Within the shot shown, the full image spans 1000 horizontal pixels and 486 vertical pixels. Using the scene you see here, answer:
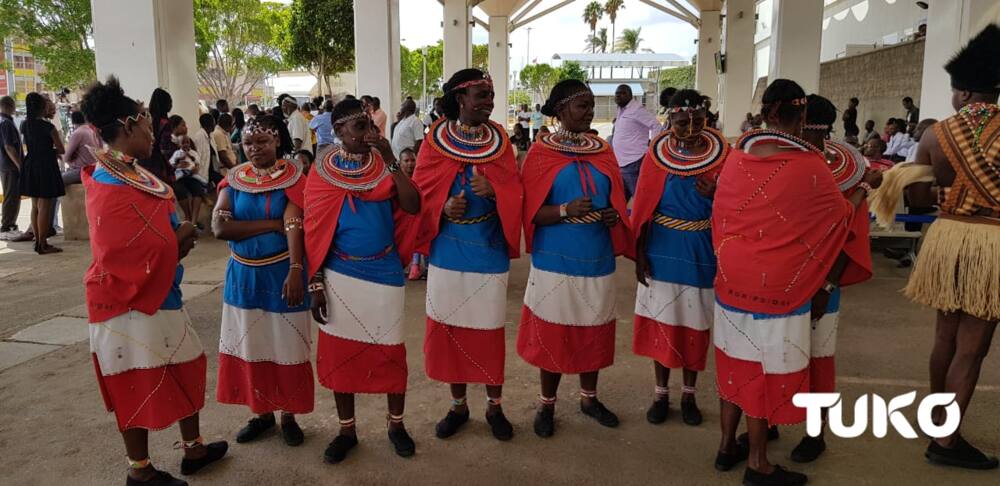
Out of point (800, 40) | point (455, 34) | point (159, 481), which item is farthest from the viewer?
point (455, 34)

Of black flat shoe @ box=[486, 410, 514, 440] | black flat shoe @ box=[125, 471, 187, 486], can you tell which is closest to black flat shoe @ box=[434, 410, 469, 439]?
black flat shoe @ box=[486, 410, 514, 440]

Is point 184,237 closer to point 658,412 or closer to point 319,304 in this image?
point 319,304

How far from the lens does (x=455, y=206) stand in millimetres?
3365

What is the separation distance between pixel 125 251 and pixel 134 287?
0.15m

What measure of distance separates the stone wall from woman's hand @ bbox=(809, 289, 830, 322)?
42.8 feet

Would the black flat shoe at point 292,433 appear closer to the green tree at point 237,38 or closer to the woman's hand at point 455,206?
the woman's hand at point 455,206

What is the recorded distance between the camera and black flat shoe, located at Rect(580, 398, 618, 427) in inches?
149

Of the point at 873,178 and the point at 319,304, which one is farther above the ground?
the point at 873,178

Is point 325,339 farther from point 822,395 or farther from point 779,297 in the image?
point 822,395

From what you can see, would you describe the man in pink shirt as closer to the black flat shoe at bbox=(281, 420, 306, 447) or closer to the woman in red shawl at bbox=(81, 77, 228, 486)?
the black flat shoe at bbox=(281, 420, 306, 447)

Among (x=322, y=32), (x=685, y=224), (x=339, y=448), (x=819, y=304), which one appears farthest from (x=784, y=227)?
(x=322, y=32)

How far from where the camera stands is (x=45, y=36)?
23.1 m

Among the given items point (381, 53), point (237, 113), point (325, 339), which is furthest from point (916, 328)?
point (381, 53)

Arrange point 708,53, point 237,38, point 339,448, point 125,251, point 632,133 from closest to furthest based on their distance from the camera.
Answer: point 125,251 < point 339,448 < point 632,133 < point 708,53 < point 237,38
